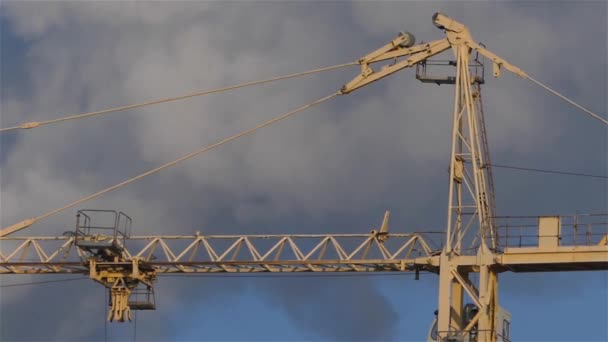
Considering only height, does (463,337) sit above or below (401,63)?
below

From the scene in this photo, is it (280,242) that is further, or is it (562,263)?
(280,242)

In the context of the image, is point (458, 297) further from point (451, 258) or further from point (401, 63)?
point (401, 63)

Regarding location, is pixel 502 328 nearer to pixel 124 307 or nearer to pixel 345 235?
pixel 345 235

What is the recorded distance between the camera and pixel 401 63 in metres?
122

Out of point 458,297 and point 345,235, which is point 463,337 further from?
point 345,235

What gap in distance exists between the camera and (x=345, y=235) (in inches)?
4619

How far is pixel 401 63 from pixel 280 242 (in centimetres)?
1247

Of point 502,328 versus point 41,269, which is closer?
point 502,328

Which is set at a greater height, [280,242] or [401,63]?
[401,63]

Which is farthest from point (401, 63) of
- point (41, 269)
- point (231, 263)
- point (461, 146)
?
point (41, 269)

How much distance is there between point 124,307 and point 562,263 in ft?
82.0

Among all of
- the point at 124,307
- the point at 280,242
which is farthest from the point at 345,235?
the point at 124,307

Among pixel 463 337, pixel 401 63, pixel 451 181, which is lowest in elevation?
pixel 463 337

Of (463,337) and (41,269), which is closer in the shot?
(463,337)
